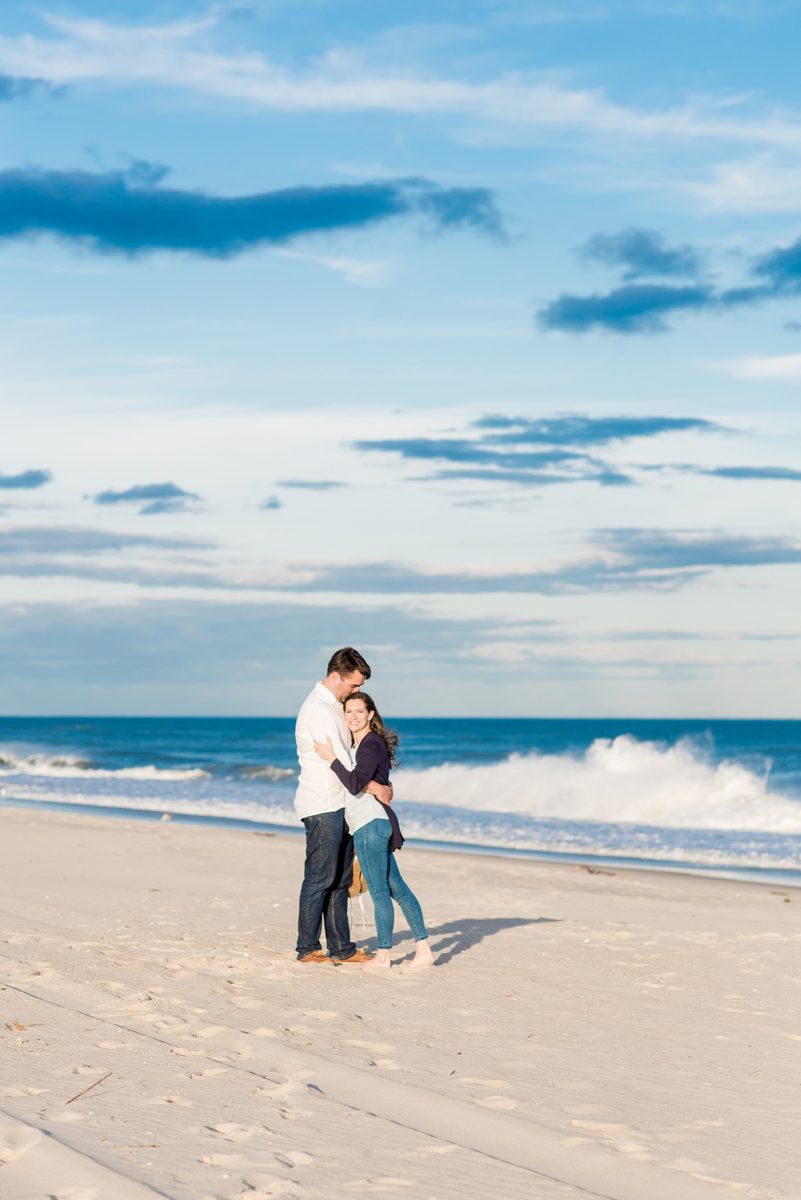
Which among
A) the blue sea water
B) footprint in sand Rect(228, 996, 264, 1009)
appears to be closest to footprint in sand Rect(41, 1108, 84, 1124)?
footprint in sand Rect(228, 996, 264, 1009)

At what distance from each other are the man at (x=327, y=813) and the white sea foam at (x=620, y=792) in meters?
17.6

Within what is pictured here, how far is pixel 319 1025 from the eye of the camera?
266 inches

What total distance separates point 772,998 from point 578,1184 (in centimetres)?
393

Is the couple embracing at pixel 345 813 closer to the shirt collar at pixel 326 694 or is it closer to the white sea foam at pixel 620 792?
the shirt collar at pixel 326 694

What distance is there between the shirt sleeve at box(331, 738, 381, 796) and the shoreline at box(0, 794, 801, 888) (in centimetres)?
897

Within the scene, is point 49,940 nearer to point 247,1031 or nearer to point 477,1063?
point 247,1031

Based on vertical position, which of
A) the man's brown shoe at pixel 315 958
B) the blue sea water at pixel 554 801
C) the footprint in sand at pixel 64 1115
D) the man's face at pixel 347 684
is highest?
the man's face at pixel 347 684

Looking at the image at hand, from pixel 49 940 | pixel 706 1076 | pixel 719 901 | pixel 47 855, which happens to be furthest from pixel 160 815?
pixel 706 1076

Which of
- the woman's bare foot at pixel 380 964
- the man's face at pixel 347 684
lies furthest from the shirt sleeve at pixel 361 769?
the woman's bare foot at pixel 380 964

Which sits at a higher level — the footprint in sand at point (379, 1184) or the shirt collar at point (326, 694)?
the shirt collar at point (326, 694)

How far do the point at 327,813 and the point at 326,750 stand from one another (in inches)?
18.6

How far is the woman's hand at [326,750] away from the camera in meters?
8.24

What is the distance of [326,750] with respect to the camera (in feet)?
27.0

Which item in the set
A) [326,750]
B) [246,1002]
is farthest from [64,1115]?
[326,750]
